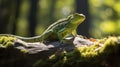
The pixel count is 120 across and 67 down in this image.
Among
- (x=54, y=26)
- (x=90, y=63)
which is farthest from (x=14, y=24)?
(x=90, y=63)

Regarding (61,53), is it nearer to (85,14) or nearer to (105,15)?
(85,14)

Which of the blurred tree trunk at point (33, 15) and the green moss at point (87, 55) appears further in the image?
the blurred tree trunk at point (33, 15)

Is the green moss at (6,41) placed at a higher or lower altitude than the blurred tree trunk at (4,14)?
lower

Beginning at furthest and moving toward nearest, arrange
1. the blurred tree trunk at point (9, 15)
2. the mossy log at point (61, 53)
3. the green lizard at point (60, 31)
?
1. the blurred tree trunk at point (9, 15)
2. the green lizard at point (60, 31)
3. the mossy log at point (61, 53)

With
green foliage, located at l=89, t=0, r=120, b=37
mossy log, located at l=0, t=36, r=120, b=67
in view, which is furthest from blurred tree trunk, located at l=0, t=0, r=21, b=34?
mossy log, located at l=0, t=36, r=120, b=67

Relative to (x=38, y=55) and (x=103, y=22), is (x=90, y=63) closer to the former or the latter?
(x=38, y=55)

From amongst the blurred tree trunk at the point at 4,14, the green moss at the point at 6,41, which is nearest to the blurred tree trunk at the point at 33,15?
the blurred tree trunk at the point at 4,14

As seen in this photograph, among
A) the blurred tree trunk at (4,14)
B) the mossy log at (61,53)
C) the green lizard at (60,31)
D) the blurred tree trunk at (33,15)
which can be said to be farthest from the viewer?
the blurred tree trunk at (33,15)

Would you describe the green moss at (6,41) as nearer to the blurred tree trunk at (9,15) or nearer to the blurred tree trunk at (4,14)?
the blurred tree trunk at (4,14)

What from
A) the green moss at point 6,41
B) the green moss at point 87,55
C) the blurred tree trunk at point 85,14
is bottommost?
the green moss at point 87,55
